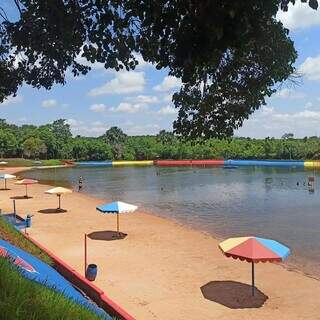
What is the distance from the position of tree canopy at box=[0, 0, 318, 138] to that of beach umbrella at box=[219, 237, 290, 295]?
8.30 metres

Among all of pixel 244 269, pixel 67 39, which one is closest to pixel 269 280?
pixel 244 269

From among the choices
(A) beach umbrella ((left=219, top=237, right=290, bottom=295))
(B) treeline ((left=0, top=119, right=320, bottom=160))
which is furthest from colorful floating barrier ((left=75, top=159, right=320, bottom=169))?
(A) beach umbrella ((left=219, top=237, right=290, bottom=295))

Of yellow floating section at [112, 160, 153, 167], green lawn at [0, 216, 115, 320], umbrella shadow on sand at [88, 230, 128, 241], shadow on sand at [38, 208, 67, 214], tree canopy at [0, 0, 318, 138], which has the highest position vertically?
tree canopy at [0, 0, 318, 138]

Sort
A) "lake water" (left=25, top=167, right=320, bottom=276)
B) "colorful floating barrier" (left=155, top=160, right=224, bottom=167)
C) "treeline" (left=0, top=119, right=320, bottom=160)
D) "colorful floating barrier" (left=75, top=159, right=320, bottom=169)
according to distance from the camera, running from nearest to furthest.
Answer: "lake water" (left=25, top=167, right=320, bottom=276), "colorful floating barrier" (left=75, top=159, right=320, bottom=169), "colorful floating barrier" (left=155, top=160, right=224, bottom=167), "treeline" (left=0, top=119, right=320, bottom=160)

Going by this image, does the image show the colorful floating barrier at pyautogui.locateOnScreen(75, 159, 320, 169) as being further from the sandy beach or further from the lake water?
the sandy beach

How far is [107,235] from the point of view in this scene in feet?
81.9

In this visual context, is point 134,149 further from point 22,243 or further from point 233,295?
point 233,295

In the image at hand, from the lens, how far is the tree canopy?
4242 millimetres

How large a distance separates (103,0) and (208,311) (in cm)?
988

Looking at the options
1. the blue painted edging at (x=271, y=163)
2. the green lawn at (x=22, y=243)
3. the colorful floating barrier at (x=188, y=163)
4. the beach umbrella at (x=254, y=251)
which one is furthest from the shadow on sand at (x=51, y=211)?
the colorful floating barrier at (x=188, y=163)

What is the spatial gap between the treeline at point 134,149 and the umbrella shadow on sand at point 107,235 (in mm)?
107797

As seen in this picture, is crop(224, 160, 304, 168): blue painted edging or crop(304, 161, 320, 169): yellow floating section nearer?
crop(304, 161, 320, 169): yellow floating section

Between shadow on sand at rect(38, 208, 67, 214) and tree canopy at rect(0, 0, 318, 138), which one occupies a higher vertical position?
tree canopy at rect(0, 0, 318, 138)

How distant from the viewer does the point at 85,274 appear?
1572 cm
